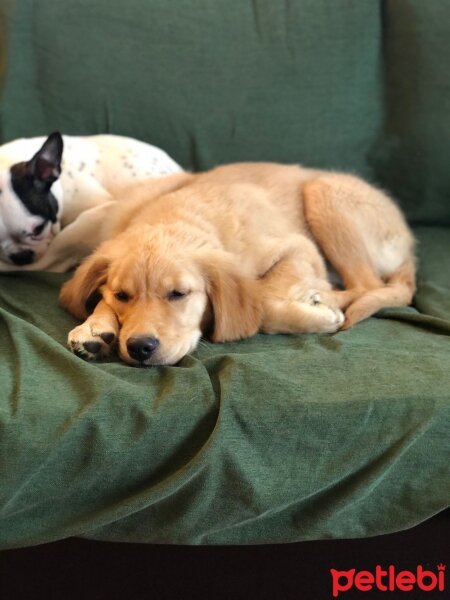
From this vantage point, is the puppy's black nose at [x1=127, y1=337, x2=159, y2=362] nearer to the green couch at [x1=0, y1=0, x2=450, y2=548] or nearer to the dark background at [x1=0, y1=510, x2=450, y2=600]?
the green couch at [x1=0, y1=0, x2=450, y2=548]

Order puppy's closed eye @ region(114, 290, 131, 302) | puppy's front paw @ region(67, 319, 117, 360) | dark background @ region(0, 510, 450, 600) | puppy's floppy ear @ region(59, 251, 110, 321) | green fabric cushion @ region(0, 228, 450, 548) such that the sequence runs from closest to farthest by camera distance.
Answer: green fabric cushion @ region(0, 228, 450, 548) < dark background @ region(0, 510, 450, 600) < puppy's front paw @ region(67, 319, 117, 360) < puppy's closed eye @ region(114, 290, 131, 302) < puppy's floppy ear @ region(59, 251, 110, 321)

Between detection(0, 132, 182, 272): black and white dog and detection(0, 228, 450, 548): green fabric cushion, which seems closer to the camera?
detection(0, 228, 450, 548): green fabric cushion

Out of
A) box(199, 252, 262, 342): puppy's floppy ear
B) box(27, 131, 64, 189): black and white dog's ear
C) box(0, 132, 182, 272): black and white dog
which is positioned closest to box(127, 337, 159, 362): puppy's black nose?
box(199, 252, 262, 342): puppy's floppy ear

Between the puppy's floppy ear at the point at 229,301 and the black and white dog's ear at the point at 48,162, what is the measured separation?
90 centimetres

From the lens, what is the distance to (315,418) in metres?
1.54

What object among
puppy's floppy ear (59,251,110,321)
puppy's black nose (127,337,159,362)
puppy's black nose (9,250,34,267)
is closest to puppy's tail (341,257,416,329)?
puppy's black nose (127,337,159,362)

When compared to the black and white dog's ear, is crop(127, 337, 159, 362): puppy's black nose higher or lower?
lower

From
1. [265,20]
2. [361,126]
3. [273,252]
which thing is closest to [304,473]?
[273,252]

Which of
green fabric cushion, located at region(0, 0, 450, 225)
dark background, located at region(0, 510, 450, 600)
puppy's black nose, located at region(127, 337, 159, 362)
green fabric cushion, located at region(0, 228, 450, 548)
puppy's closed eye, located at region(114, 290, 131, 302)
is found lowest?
dark background, located at region(0, 510, 450, 600)

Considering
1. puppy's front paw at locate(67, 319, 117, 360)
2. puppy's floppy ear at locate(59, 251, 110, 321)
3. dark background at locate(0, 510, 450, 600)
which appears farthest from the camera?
puppy's floppy ear at locate(59, 251, 110, 321)

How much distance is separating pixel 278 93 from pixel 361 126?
0.41 meters

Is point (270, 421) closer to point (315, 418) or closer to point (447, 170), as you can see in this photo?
point (315, 418)

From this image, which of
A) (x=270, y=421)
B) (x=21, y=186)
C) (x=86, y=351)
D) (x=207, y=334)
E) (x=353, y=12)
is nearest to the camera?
(x=270, y=421)

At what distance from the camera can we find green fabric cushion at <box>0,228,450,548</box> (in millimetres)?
1504
